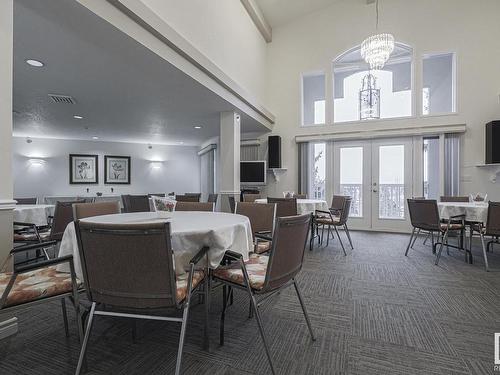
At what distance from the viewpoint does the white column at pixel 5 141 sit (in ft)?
5.61

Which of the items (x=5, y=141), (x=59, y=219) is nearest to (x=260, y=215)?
(x=5, y=141)

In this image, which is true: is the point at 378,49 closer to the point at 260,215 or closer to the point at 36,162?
the point at 260,215

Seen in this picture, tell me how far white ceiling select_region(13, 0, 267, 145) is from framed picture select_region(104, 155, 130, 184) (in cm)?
152

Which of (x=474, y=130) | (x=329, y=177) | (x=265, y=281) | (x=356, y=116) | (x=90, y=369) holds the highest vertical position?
(x=356, y=116)

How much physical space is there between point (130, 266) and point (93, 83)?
11.8 ft

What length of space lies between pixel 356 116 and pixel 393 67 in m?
1.41

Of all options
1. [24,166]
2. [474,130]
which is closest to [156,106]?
[24,166]

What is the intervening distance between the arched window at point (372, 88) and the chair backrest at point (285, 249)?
490 centimetres

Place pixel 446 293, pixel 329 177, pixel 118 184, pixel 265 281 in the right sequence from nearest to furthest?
pixel 265 281 → pixel 446 293 → pixel 329 177 → pixel 118 184

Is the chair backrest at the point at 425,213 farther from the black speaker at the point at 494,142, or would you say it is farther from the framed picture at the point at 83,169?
the framed picture at the point at 83,169

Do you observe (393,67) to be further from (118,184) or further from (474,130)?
(118,184)

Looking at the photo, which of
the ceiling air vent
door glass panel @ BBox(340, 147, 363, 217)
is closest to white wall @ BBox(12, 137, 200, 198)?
the ceiling air vent

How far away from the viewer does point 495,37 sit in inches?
210

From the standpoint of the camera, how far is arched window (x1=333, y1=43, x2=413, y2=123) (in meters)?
5.71
